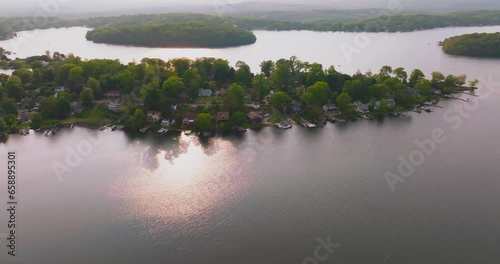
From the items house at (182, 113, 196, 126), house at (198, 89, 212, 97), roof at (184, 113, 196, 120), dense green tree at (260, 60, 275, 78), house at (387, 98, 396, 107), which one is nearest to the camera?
house at (182, 113, 196, 126)

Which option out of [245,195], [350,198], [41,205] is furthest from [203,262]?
[41,205]

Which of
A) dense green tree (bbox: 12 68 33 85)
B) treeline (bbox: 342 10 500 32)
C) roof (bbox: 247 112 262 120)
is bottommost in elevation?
roof (bbox: 247 112 262 120)

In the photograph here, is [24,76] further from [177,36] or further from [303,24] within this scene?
[303,24]

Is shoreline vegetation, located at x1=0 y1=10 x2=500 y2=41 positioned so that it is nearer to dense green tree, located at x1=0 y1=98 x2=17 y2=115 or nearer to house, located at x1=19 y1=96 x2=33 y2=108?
house, located at x1=19 y1=96 x2=33 y2=108

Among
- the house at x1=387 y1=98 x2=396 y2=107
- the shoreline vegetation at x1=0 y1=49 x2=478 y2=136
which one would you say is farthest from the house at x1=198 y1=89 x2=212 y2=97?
the house at x1=387 y1=98 x2=396 y2=107

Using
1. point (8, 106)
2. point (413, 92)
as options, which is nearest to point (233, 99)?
point (413, 92)

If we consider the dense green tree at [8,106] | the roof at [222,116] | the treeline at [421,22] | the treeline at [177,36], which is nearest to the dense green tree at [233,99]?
the roof at [222,116]
